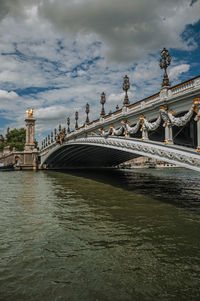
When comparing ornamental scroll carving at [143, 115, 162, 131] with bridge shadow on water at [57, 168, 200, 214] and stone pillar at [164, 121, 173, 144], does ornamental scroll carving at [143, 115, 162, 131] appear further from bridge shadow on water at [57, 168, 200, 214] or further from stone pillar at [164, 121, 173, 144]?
bridge shadow on water at [57, 168, 200, 214]

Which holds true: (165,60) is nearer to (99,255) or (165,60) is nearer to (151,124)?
(151,124)

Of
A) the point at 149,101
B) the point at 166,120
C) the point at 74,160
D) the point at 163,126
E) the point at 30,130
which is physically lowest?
the point at 74,160

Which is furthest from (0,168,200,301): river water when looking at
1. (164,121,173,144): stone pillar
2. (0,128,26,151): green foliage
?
(0,128,26,151): green foliage

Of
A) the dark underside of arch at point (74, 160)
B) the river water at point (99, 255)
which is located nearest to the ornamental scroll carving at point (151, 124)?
the river water at point (99, 255)

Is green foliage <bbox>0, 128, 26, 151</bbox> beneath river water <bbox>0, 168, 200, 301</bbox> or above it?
above

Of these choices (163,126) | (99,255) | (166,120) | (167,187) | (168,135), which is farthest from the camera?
(167,187)

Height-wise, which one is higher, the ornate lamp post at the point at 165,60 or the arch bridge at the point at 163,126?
the ornate lamp post at the point at 165,60

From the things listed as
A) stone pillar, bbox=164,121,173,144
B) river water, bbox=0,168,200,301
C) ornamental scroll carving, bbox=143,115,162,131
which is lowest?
river water, bbox=0,168,200,301

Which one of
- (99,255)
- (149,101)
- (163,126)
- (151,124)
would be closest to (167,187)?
(151,124)

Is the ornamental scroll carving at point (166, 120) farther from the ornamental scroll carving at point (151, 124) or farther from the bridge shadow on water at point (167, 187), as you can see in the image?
the bridge shadow on water at point (167, 187)

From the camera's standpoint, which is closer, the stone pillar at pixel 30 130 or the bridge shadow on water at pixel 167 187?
the bridge shadow on water at pixel 167 187

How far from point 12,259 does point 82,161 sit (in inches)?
1682

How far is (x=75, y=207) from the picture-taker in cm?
1155

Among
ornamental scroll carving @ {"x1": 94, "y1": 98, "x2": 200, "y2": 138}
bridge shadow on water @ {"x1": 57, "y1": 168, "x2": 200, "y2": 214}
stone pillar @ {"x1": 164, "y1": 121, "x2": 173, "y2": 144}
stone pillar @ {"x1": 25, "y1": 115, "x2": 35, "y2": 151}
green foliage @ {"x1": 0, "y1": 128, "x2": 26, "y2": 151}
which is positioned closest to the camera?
ornamental scroll carving @ {"x1": 94, "y1": 98, "x2": 200, "y2": 138}
